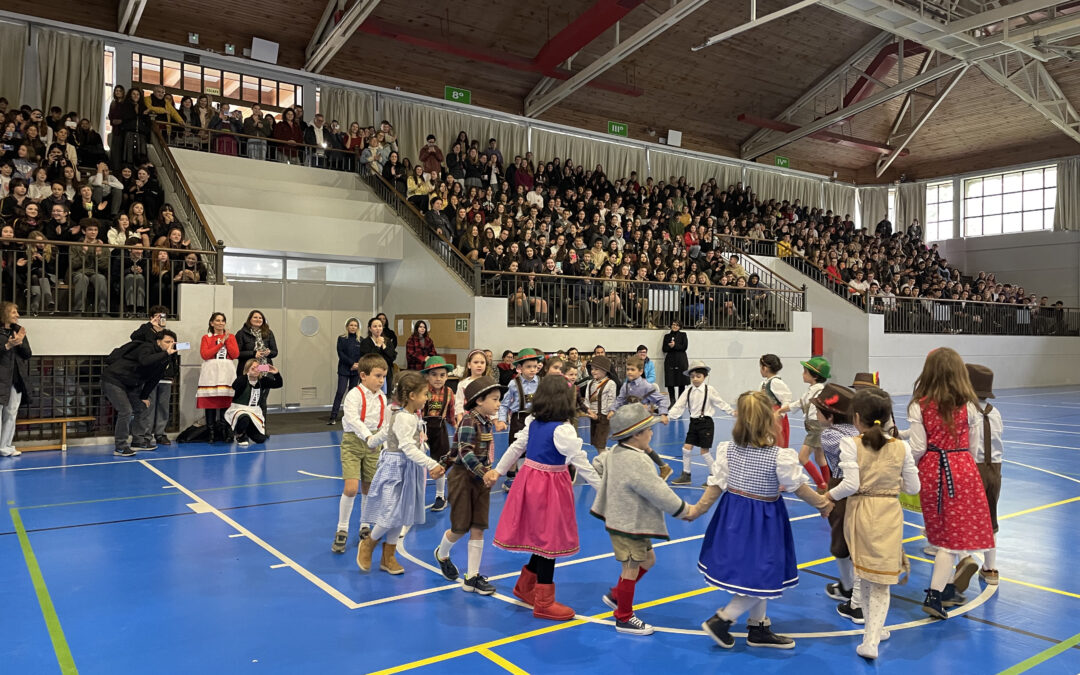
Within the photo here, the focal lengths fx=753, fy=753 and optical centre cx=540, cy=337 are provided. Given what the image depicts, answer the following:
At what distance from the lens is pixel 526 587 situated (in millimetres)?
4883

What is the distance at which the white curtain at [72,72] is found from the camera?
1598cm

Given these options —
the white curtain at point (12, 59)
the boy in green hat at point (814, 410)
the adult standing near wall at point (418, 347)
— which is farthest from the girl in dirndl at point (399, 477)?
the white curtain at point (12, 59)

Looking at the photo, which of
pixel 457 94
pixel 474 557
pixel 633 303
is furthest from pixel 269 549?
pixel 457 94

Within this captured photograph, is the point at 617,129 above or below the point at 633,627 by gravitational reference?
above

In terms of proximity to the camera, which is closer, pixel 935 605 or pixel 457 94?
pixel 935 605

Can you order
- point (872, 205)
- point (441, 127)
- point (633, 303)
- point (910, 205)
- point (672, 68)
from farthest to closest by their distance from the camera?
1. point (872, 205)
2. point (910, 205)
3. point (672, 68)
4. point (441, 127)
5. point (633, 303)

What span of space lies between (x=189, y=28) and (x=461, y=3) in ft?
21.2

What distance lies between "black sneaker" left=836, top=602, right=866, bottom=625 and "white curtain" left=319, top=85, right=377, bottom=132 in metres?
17.4

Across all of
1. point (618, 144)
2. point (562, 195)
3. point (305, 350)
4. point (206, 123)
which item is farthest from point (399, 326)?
point (618, 144)

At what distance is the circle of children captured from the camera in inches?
161

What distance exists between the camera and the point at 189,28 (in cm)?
1742

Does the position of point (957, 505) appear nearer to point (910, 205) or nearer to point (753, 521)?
point (753, 521)

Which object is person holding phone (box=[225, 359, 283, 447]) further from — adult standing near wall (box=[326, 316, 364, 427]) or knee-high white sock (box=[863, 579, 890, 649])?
knee-high white sock (box=[863, 579, 890, 649])

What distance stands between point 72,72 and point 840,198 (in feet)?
89.5
